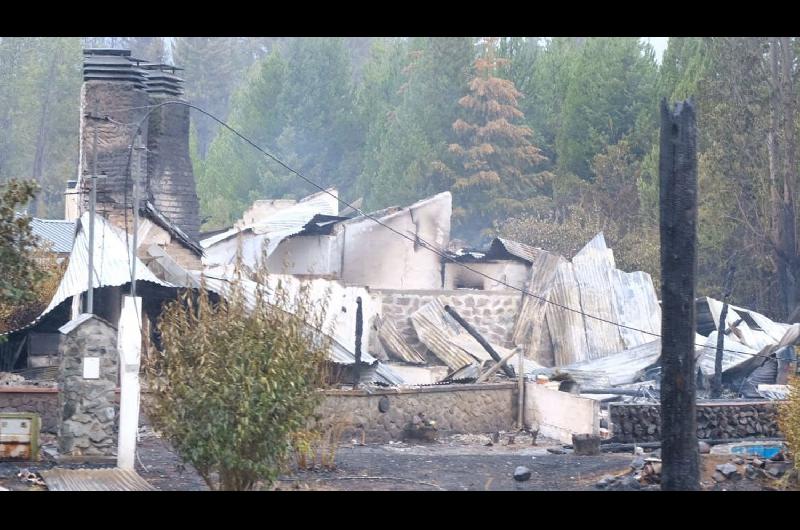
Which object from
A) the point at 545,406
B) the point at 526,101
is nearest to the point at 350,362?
the point at 545,406

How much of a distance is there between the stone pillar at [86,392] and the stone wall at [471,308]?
45.3 feet

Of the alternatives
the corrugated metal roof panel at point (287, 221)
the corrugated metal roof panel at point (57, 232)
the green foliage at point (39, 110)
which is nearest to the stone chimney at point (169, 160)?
the corrugated metal roof panel at point (287, 221)

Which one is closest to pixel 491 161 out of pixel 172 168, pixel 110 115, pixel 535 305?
pixel 535 305

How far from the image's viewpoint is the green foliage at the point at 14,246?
43.8 feet

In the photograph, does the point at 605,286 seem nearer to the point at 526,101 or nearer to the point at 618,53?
the point at 618,53

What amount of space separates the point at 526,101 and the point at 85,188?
104 feet

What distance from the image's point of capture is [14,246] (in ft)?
44.6

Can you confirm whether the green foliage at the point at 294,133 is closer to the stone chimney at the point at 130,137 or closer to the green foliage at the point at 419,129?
the green foliage at the point at 419,129

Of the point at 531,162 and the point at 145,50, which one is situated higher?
the point at 145,50

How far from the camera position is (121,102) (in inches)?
970

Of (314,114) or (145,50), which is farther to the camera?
(145,50)

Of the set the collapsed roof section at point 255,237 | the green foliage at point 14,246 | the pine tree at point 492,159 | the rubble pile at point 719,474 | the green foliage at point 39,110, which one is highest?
the green foliage at point 39,110

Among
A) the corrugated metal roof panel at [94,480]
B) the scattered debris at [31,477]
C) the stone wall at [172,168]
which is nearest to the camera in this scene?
the corrugated metal roof panel at [94,480]

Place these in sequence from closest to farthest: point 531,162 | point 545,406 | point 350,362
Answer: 1. point 545,406
2. point 350,362
3. point 531,162
